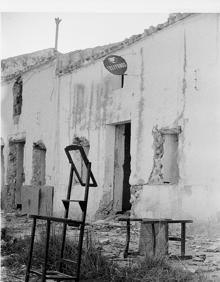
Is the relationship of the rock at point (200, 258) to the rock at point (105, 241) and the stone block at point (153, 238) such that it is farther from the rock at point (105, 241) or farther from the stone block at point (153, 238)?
the rock at point (105, 241)

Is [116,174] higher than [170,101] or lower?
lower

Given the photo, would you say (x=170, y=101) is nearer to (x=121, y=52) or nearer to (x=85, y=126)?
(x=121, y=52)

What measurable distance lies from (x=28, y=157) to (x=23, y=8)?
9.02 meters

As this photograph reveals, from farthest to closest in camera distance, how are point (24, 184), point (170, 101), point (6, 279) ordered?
point (24, 184) < point (170, 101) < point (6, 279)

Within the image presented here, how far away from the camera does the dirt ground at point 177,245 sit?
19.2 ft

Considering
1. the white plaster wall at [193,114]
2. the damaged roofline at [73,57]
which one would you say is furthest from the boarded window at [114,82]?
the white plaster wall at [193,114]

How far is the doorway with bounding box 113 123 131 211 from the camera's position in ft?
37.7

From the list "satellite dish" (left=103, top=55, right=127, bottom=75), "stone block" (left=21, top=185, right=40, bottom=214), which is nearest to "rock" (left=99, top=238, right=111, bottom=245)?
"satellite dish" (left=103, top=55, right=127, bottom=75)

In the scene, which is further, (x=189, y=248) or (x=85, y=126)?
(x=85, y=126)

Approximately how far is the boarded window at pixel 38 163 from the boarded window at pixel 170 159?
496cm

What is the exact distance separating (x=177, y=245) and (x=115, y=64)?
4464mm


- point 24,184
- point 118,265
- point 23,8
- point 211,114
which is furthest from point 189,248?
point 24,184

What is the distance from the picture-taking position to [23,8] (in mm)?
5852

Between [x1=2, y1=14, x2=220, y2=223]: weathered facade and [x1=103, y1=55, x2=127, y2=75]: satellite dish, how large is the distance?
0.15 meters
